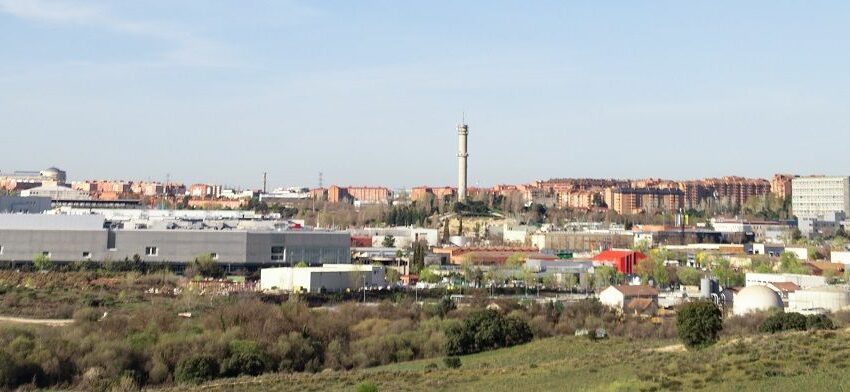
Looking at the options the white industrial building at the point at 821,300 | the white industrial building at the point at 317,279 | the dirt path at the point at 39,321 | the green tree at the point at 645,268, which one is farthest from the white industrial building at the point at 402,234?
the dirt path at the point at 39,321

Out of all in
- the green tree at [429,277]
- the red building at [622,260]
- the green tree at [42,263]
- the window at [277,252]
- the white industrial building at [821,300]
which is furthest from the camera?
the red building at [622,260]

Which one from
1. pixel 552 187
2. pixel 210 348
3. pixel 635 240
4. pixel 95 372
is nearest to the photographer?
pixel 95 372

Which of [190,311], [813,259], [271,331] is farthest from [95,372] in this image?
[813,259]

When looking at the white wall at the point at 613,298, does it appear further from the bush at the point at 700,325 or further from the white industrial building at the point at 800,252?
the white industrial building at the point at 800,252

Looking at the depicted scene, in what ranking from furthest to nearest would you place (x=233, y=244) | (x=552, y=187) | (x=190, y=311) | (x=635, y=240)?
(x=552, y=187), (x=635, y=240), (x=233, y=244), (x=190, y=311)

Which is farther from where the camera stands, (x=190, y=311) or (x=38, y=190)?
(x=38, y=190)

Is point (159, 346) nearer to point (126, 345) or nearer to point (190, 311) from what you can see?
point (126, 345)

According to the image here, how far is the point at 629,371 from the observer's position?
12375 millimetres

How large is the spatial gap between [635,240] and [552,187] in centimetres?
4007

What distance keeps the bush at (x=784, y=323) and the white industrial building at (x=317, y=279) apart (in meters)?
12.9

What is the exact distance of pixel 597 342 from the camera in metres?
17.9

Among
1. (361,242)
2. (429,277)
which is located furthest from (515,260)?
(361,242)

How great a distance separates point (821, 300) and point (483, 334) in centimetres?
951

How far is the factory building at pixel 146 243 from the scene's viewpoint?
34062mm
